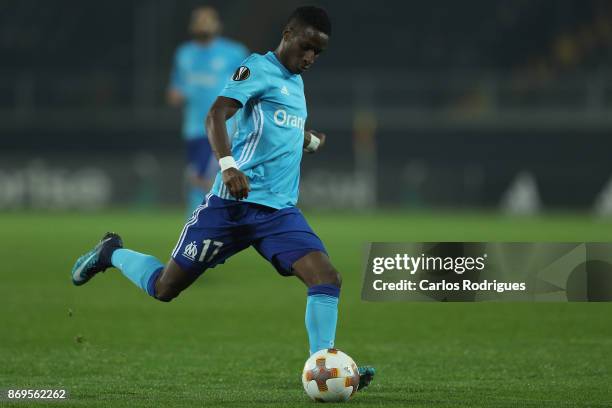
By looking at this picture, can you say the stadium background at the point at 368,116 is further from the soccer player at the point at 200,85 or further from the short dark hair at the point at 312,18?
the short dark hair at the point at 312,18

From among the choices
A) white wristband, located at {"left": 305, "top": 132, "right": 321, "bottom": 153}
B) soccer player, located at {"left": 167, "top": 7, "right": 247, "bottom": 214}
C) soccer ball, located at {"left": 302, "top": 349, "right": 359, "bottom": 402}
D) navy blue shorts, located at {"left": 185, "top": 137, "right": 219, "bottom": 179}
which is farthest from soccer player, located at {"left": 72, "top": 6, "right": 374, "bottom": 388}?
soccer player, located at {"left": 167, "top": 7, "right": 247, "bottom": 214}

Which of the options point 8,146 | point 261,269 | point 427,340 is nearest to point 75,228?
point 261,269

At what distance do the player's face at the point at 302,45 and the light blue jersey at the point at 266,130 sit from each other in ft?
0.25

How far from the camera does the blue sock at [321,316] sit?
598 centimetres

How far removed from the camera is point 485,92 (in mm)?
31062

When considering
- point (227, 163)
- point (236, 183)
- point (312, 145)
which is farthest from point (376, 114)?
point (236, 183)

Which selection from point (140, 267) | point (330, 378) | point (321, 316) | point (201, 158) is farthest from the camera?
point (201, 158)

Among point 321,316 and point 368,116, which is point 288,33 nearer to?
point 321,316

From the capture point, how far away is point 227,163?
5.99 meters

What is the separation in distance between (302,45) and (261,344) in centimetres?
260

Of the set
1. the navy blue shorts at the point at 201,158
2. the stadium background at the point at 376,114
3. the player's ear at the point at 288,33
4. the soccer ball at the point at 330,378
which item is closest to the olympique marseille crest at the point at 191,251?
the soccer ball at the point at 330,378

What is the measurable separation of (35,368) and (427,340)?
2.80 metres

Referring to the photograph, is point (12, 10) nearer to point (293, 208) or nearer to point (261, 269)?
point (261, 269)

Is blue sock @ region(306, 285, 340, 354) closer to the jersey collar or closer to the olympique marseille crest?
the olympique marseille crest
